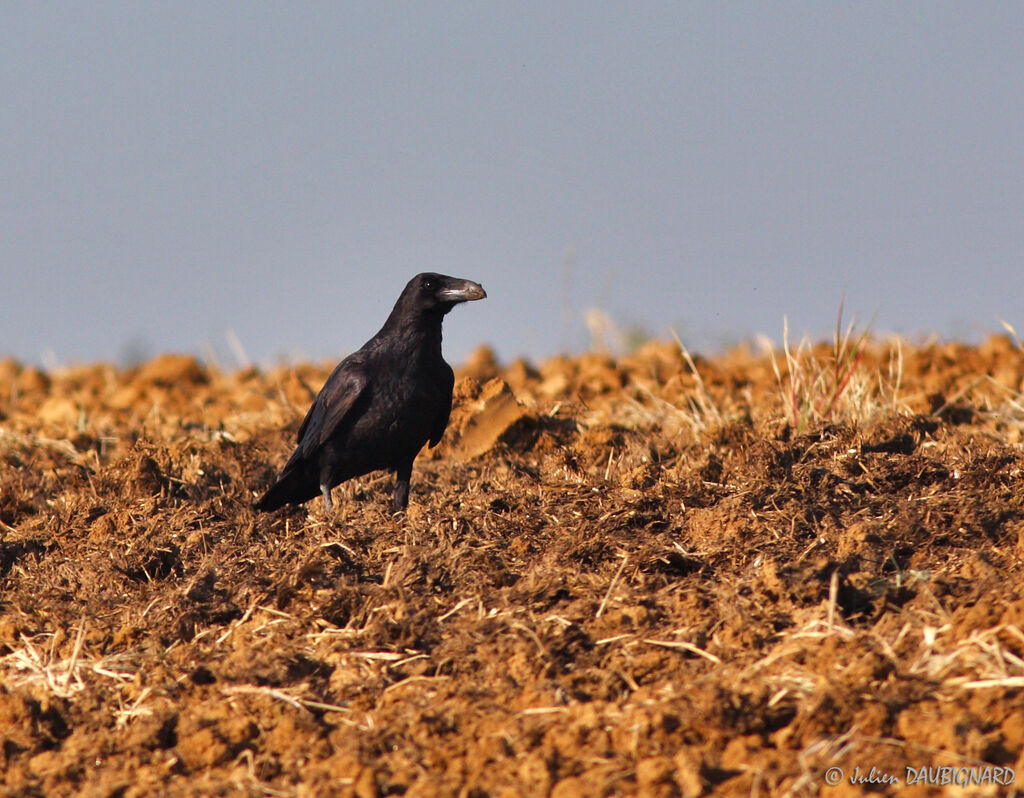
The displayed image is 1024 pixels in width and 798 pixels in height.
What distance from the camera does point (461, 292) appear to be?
5809mm

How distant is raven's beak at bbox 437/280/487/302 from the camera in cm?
578

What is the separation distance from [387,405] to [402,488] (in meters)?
0.43

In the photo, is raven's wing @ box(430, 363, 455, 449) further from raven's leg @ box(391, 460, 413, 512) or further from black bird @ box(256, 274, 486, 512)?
raven's leg @ box(391, 460, 413, 512)

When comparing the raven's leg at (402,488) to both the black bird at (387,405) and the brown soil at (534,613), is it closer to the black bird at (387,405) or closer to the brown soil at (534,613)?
the black bird at (387,405)

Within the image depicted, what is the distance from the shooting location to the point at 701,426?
6703 mm

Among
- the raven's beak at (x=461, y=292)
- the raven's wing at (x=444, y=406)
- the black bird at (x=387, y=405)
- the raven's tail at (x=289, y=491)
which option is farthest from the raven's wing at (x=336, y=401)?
the raven's beak at (x=461, y=292)

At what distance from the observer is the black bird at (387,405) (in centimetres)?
569

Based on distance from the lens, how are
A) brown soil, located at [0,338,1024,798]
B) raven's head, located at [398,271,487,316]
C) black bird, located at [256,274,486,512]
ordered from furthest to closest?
1. raven's head, located at [398,271,487,316]
2. black bird, located at [256,274,486,512]
3. brown soil, located at [0,338,1024,798]

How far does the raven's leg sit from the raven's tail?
16.2 inches

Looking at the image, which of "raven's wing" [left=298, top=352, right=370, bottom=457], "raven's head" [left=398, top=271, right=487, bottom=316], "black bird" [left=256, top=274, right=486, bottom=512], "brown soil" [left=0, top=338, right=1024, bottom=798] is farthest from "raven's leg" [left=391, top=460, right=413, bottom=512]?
"raven's head" [left=398, top=271, right=487, bottom=316]

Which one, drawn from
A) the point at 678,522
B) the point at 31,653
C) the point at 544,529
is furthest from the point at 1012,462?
the point at 31,653

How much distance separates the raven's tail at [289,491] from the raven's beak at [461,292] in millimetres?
1088

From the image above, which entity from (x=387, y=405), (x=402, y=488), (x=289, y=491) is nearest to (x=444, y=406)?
(x=387, y=405)

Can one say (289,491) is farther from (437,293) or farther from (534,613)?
(534,613)
